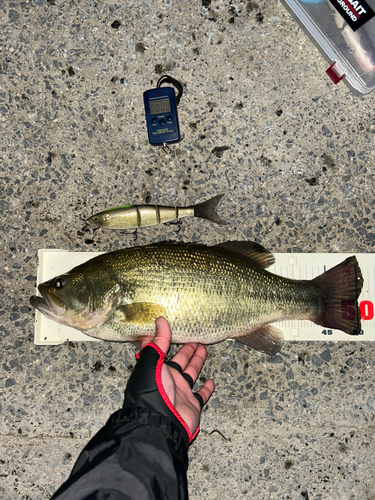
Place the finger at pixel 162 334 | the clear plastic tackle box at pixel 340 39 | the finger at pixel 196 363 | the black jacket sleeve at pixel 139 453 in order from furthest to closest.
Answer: the clear plastic tackle box at pixel 340 39
the finger at pixel 196 363
the finger at pixel 162 334
the black jacket sleeve at pixel 139 453

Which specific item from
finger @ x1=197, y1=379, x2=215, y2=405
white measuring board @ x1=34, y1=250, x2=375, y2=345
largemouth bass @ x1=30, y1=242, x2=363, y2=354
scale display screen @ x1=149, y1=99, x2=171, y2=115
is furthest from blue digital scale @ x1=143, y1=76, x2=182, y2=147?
finger @ x1=197, y1=379, x2=215, y2=405

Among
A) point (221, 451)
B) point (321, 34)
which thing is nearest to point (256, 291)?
point (221, 451)

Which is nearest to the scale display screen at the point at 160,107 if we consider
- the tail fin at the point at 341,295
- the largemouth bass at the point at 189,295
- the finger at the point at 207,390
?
the largemouth bass at the point at 189,295

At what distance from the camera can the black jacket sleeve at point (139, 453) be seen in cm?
181

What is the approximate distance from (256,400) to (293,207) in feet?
4.69

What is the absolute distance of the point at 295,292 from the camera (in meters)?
2.52

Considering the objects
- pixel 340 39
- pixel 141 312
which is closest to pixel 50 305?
pixel 141 312

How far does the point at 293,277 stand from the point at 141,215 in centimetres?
116

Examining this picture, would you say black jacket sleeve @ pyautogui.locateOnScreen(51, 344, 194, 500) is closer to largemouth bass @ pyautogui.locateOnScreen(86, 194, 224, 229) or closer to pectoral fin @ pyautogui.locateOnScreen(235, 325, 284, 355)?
pectoral fin @ pyautogui.locateOnScreen(235, 325, 284, 355)

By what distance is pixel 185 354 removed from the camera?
8.63 ft

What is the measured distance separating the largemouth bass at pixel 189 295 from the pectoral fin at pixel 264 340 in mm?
44

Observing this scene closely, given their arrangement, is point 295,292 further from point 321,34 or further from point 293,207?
point 321,34

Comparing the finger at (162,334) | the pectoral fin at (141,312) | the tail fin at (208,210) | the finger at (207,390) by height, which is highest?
the tail fin at (208,210)

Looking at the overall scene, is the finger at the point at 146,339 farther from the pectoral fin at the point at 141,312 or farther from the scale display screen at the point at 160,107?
the scale display screen at the point at 160,107
